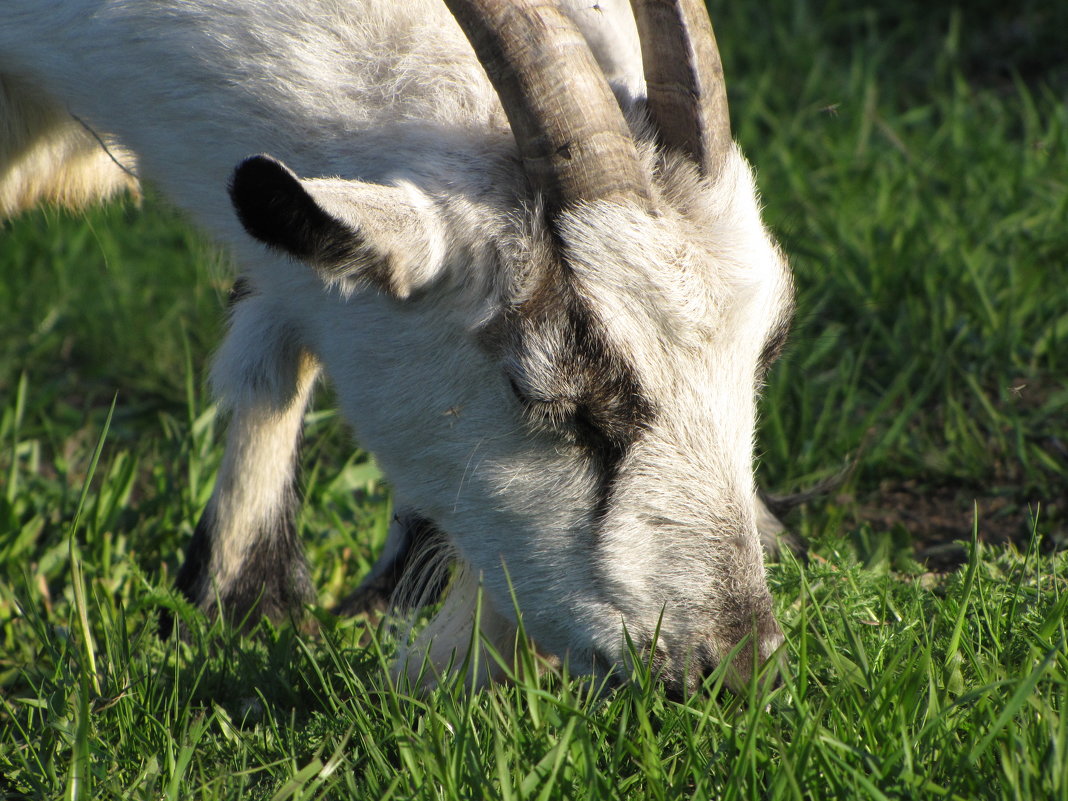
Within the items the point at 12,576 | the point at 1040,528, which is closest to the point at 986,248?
the point at 1040,528

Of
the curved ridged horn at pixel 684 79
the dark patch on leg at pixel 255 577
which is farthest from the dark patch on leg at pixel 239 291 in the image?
the curved ridged horn at pixel 684 79

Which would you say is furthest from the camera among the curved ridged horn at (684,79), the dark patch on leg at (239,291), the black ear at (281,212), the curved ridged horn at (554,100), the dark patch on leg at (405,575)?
the dark patch on leg at (239,291)

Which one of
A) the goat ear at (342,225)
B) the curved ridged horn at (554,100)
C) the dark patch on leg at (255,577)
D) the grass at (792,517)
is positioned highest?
the curved ridged horn at (554,100)

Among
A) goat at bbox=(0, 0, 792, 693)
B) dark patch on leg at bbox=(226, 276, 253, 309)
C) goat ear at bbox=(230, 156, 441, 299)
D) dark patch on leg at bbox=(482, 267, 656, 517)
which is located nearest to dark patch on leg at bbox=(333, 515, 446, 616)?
goat at bbox=(0, 0, 792, 693)

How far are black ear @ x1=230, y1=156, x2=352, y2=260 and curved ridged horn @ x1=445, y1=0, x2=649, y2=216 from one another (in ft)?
1.50

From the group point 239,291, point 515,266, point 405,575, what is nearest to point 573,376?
point 515,266

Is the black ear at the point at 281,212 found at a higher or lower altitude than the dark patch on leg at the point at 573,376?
higher

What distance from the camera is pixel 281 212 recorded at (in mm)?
2258

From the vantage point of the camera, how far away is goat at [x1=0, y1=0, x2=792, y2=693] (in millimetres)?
2494

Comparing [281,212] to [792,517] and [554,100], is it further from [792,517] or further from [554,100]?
[792,517]

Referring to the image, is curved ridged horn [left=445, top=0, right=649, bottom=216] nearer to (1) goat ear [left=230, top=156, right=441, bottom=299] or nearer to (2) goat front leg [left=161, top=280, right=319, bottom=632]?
(1) goat ear [left=230, top=156, right=441, bottom=299]

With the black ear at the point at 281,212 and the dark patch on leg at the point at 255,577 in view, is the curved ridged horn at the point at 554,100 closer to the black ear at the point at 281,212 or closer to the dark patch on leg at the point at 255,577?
the black ear at the point at 281,212

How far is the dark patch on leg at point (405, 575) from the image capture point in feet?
9.91

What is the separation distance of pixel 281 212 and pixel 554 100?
612 mm
